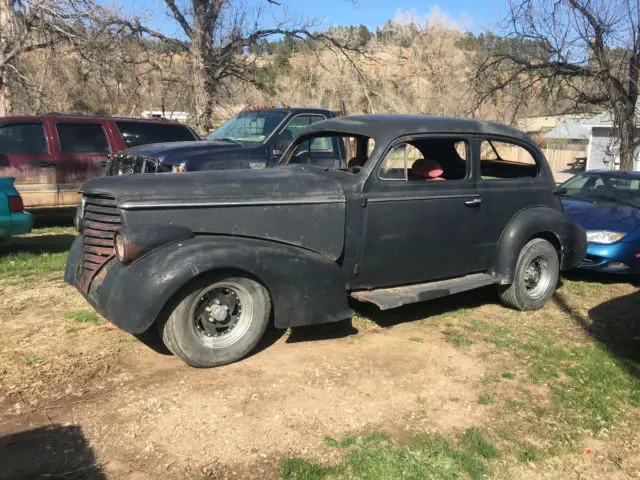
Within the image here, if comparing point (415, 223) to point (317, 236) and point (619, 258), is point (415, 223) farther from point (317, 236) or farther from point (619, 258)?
point (619, 258)

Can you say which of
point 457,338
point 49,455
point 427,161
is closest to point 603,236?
point 427,161

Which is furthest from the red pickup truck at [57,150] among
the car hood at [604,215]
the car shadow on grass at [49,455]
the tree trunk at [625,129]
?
the tree trunk at [625,129]

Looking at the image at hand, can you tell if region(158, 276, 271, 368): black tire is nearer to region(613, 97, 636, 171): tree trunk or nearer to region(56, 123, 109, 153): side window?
region(56, 123, 109, 153): side window

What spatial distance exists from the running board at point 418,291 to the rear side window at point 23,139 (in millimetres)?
6959

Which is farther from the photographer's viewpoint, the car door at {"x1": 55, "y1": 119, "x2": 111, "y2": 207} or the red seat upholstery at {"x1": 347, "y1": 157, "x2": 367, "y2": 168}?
the car door at {"x1": 55, "y1": 119, "x2": 111, "y2": 207}

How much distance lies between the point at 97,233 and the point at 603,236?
19.8 feet

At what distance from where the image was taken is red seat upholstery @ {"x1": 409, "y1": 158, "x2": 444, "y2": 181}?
18.2 feet

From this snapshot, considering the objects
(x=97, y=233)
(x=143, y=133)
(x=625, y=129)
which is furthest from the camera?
(x=625, y=129)

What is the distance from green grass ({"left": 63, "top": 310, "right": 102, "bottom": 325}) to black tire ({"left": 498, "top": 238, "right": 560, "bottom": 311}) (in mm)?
4048

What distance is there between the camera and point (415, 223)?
511 centimetres

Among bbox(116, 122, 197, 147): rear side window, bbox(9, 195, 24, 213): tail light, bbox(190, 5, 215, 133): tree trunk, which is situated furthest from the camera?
bbox(190, 5, 215, 133): tree trunk

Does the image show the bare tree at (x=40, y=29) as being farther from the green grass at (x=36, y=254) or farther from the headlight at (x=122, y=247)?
the headlight at (x=122, y=247)

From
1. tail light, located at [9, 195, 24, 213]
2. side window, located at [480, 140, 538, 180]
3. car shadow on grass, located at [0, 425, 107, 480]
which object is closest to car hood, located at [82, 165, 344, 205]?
car shadow on grass, located at [0, 425, 107, 480]

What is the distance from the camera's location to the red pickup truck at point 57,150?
30.4 ft
